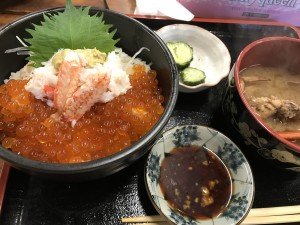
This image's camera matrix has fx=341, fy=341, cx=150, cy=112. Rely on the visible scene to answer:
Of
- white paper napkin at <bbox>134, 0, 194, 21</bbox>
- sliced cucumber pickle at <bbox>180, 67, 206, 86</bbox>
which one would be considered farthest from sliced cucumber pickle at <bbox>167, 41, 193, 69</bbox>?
white paper napkin at <bbox>134, 0, 194, 21</bbox>

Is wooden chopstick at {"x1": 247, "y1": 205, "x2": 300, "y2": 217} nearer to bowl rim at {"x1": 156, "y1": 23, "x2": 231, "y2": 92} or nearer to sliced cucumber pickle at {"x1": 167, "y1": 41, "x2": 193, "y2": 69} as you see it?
bowl rim at {"x1": 156, "y1": 23, "x2": 231, "y2": 92}

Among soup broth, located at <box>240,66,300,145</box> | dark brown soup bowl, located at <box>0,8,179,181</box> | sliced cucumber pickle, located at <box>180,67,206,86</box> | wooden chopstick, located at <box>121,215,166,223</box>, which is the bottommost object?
wooden chopstick, located at <box>121,215,166,223</box>

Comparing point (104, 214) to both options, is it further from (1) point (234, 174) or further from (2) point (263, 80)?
(2) point (263, 80)

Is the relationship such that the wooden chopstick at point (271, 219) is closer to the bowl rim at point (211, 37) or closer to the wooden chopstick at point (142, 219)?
the wooden chopstick at point (142, 219)

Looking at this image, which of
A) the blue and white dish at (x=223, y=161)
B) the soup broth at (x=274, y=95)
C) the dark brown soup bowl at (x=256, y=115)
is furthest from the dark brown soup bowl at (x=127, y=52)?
the soup broth at (x=274, y=95)

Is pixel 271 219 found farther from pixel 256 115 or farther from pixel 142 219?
pixel 142 219

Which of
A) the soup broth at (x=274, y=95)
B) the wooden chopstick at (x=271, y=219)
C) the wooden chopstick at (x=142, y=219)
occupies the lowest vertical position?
the wooden chopstick at (x=271, y=219)

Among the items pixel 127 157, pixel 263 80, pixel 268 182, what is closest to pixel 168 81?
pixel 127 157
